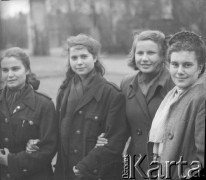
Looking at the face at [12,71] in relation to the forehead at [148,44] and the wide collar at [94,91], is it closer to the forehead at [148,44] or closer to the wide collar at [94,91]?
the wide collar at [94,91]

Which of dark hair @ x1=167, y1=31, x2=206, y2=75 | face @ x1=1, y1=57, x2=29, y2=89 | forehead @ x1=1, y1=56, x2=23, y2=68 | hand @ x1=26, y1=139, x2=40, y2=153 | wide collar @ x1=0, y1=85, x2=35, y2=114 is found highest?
dark hair @ x1=167, y1=31, x2=206, y2=75

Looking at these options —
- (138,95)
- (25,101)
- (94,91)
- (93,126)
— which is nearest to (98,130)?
(93,126)

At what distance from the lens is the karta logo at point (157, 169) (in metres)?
2.21

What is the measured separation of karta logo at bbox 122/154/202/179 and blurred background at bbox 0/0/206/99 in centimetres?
65

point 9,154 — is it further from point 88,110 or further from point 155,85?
point 155,85

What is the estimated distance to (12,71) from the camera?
8.95ft

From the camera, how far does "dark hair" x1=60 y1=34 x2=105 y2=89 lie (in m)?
2.66

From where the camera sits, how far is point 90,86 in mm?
2691

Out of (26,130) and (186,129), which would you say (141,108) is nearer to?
(186,129)

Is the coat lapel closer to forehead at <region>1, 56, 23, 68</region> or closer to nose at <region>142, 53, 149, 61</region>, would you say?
nose at <region>142, 53, 149, 61</region>

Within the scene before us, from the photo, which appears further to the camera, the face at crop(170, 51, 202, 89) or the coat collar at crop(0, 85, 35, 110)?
the coat collar at crop(0, 85, 35, 110)

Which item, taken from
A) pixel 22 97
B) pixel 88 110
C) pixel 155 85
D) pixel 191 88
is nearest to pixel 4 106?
pixel 22 97

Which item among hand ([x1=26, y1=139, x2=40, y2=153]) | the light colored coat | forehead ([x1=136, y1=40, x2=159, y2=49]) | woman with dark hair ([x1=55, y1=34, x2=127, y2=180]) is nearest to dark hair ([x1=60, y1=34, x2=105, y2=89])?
woman with dark hair ([x1=55, y1=34, x2=127, y2=180])

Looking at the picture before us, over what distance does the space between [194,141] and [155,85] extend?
1.73ft
